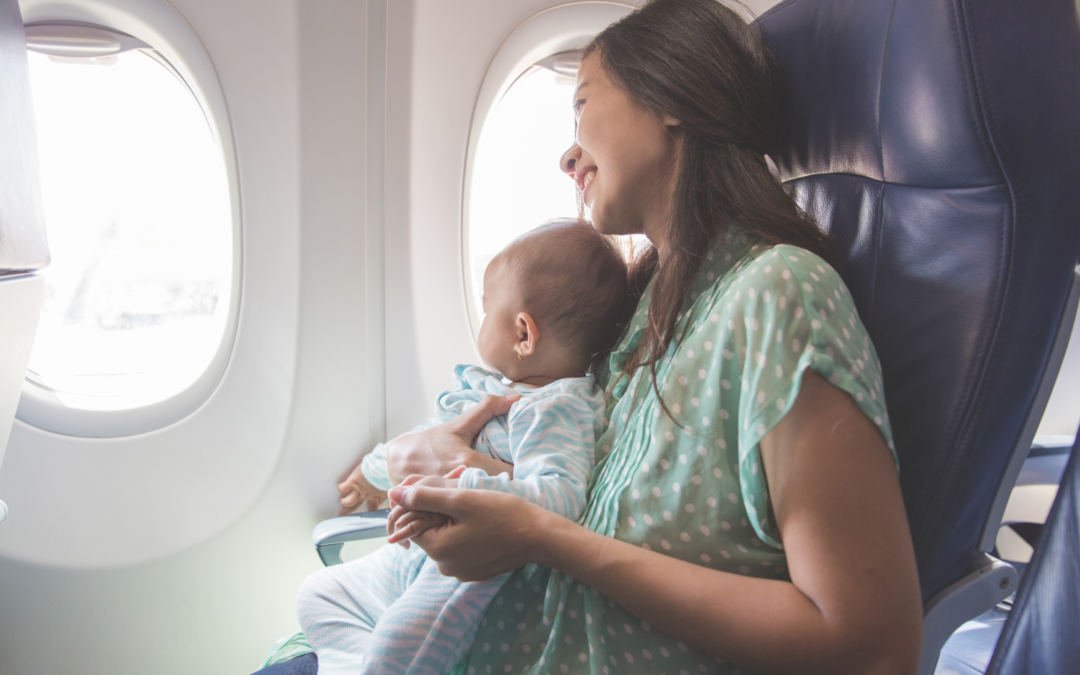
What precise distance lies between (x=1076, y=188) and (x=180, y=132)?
6.79 feet

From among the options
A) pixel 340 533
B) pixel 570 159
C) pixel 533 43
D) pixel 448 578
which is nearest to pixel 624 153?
pixel 570 159

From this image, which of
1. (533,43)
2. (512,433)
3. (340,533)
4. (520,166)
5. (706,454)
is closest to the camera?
(706,454)

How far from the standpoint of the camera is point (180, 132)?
1.84 metres

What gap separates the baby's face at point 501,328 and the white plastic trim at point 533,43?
757 millimetres

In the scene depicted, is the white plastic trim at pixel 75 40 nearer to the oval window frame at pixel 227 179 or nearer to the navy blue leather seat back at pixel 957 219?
the oval window frame at pixel 227 179

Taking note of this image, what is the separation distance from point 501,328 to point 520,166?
1062 mm

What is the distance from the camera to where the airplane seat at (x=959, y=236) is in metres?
0.70

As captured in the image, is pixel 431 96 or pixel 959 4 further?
pixel 431 96

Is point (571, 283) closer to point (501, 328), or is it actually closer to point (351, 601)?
point (501, 328)

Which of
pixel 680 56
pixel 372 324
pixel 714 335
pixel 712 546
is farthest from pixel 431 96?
pixel 712 546

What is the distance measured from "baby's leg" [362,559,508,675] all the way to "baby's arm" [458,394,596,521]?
13 cm

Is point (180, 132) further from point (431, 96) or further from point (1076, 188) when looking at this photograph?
point (1076, 188)

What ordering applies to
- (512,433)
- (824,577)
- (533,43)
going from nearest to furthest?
(824,577)
(512,433)
(533,43)

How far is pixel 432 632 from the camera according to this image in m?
0.88
